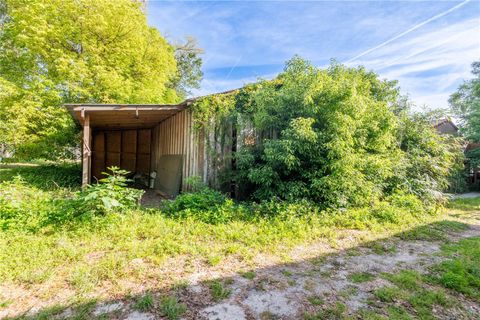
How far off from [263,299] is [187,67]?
65.4ft

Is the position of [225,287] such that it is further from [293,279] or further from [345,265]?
[345,265]

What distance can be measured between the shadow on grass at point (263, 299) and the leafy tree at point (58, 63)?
8.46m

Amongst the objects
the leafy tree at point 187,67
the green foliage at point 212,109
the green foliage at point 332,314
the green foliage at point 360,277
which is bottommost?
the green foliage at point 360,277

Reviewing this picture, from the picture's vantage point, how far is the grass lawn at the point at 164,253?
2430 millimetres

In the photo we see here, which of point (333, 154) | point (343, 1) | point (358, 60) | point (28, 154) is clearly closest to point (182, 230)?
point (333, 154)

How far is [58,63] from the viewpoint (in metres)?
8.44

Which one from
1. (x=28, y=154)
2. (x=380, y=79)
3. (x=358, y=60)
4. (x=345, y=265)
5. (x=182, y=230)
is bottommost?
(x=345, y=265)

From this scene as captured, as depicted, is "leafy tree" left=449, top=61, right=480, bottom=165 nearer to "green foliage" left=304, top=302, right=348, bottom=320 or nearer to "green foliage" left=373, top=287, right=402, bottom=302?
"green foliage" left=373, top=287, right=402, bottom=302

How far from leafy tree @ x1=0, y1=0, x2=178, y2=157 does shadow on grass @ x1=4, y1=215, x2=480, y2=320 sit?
8458mm

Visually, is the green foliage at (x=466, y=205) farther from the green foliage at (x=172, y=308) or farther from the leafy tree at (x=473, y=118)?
the green foliage at (x=172, y=308)

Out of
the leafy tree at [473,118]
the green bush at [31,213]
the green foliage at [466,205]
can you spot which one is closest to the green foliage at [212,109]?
the green bush at [31,213]

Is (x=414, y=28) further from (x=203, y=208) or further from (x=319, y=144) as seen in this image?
(x=203, y=208)

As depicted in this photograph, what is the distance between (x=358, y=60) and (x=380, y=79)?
1.12m

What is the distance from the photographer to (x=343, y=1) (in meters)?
6.20
